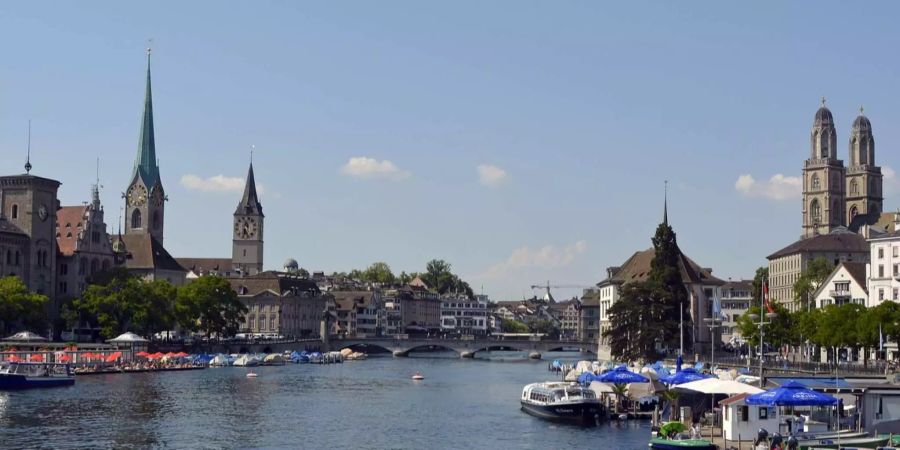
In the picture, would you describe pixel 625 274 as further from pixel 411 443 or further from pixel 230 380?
pixel 411 443

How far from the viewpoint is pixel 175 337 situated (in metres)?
192

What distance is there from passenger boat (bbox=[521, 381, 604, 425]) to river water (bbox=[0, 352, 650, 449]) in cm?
103

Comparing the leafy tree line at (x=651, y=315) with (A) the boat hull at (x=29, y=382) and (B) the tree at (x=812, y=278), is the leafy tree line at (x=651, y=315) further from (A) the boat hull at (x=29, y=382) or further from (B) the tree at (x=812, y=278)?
(A) the boat hull at (x=29, y=382)

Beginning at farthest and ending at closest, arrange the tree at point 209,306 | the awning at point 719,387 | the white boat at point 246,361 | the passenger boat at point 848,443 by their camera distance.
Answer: the tree at point 209,306 < the white boat at point 246,361 < the awning at point 719,387 < the passenger boat at point 848,443

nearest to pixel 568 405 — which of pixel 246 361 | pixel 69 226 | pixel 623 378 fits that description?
pixel 623 378

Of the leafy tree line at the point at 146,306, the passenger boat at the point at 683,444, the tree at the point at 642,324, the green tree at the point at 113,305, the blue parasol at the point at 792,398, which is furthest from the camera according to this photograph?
the leafy tree line at the point at 146,306

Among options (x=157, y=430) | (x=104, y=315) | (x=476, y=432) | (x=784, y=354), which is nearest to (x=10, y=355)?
(x=104, y=315)

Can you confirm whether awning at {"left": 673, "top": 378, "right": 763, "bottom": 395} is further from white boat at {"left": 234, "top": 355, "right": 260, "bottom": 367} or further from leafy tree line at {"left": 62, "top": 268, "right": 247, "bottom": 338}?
leafy tree line at {"left": 62, "top": 268, "right": 247, "bottom": 338}

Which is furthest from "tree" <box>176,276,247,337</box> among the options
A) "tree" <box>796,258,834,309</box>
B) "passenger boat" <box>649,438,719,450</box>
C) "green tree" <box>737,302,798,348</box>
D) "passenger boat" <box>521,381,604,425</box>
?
"passenger boat" <box>649,438,719,450</box>

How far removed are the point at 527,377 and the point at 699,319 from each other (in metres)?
33.1

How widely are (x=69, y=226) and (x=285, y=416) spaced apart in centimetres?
11176

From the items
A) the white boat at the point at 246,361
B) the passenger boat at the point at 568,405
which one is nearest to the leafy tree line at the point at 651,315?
the passenger boat at the point at 568,405

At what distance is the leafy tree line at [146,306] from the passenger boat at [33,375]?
46.2 metres

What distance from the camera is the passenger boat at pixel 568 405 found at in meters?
79.6
